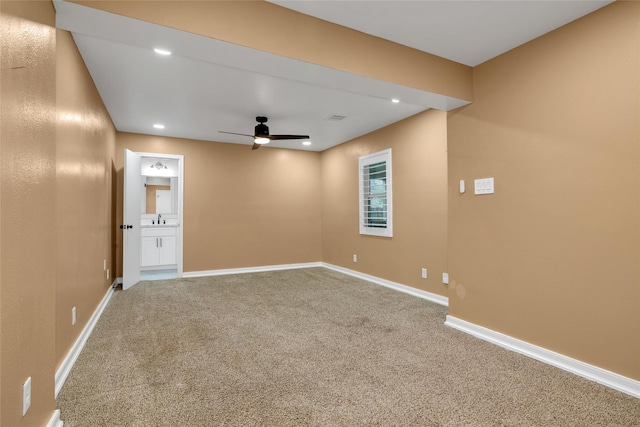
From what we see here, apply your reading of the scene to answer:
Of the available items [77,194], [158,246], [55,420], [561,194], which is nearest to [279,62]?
[77,194]

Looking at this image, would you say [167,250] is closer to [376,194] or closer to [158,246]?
[158,246]

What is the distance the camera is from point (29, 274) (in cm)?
139

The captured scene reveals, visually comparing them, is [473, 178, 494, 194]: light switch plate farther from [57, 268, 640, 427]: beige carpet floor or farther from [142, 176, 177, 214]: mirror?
[142, 176, 177, 214]: mirror

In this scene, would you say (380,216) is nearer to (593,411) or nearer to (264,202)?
(264,202)

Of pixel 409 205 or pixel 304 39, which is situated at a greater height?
pixel 304 39

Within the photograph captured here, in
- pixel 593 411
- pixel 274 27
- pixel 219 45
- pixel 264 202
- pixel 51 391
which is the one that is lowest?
pixel 593 411

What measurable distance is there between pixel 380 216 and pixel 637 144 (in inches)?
135

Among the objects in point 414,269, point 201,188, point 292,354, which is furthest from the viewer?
point 201,188

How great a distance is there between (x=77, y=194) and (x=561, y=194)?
381 cm

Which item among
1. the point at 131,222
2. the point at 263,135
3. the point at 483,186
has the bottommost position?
the point at 131,222

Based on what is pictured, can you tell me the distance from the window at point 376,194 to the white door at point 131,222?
3.62 m

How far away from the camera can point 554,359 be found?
242cm

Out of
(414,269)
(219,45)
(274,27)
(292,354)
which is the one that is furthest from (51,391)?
(414,269)

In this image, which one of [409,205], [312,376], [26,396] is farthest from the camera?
[409,205]
